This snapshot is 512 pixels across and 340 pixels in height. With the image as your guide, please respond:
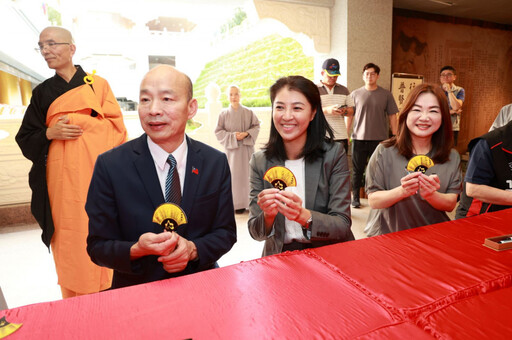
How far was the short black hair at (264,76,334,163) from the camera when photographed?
54.9 inches

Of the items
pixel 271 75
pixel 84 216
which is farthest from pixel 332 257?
pixel 271 75

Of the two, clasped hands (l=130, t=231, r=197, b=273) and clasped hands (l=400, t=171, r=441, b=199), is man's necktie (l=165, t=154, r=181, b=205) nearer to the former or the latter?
clasped hands (l=130, t=231, r=197, b=273)

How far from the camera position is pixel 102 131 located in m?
2.02

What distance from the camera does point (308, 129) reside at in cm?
154

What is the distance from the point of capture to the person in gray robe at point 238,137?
4227mm

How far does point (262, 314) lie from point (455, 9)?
7730 mm

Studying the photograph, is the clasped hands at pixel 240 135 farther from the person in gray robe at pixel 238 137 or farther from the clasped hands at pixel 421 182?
the clasped hands at pixel 421 182

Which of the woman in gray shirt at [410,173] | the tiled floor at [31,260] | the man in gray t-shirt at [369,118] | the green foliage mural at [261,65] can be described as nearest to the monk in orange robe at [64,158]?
the tiled floor at [31,260]

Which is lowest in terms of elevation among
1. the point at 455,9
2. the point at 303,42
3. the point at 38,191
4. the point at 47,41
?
the point at 38,191

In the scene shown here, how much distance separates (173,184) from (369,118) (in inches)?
146

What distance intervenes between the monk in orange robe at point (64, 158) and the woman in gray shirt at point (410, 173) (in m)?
1.68

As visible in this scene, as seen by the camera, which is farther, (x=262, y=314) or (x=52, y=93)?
(x=52, y=93)

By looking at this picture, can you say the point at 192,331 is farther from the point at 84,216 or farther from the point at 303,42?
the point at 303,42

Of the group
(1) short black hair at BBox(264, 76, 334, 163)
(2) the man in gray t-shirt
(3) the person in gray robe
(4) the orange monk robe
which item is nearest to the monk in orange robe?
(4) the orange monk robe
